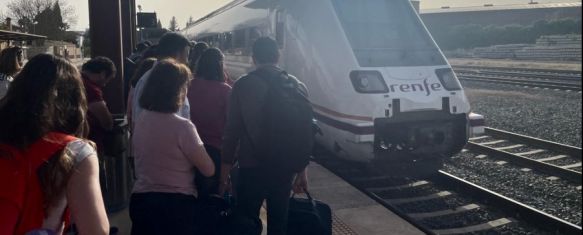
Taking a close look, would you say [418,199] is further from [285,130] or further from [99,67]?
[99,67]

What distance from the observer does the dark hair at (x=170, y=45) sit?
12.9ft

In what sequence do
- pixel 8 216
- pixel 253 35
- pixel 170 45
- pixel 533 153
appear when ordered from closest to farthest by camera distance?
pixel 8 216, pixel 170 45, pixel 533 153, pixel 253 35

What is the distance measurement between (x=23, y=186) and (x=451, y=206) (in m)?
5.13

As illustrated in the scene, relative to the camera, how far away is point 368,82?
20.8ft

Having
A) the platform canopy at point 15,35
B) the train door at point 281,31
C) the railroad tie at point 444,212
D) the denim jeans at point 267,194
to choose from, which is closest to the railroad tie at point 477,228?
the railroad tie at point 444,212

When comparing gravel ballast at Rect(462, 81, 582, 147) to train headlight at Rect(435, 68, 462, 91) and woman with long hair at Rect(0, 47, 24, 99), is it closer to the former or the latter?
train headlight at Rect(435, 68, 462, 91)

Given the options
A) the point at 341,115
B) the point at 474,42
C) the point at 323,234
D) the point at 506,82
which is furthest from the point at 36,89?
the point at 474,42

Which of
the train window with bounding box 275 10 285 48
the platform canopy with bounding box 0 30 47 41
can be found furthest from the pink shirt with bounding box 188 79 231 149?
the platform canopy with bounding box 0 30 47 41

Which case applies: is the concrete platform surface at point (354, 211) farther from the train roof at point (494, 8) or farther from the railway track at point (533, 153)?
the train roof at point (494, 8)

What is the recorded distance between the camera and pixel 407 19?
728cm

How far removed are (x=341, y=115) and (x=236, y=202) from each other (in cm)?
319

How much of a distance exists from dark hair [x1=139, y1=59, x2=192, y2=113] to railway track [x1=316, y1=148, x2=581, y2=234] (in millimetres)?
2877

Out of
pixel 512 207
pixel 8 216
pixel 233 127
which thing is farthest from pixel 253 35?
pixel 8 216

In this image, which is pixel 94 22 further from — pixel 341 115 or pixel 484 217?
pixel 484 217
